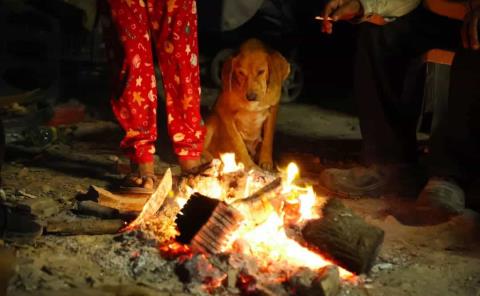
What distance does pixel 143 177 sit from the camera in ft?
14.6

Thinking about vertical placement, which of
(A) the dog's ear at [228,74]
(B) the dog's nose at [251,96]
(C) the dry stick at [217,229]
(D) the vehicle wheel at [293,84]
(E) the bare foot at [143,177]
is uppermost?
(A) the dog's ear at [228,74]

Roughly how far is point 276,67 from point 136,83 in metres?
1.41

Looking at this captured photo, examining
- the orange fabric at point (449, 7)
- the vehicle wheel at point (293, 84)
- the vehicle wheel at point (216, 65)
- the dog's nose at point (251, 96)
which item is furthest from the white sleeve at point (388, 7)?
the vehicle wheel at point (216, 65)

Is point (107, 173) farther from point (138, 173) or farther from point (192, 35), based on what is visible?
point (192, 35)

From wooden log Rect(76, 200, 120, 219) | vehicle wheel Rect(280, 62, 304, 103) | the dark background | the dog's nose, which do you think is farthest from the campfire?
vehicle wheel Rect(280, 62, 304, 103)

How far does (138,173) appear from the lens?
4.52m

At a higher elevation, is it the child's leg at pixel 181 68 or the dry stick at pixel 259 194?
the child's leg at pixel 181 68

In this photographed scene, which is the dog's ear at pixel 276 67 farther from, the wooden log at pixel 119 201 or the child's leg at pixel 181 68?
the wooden log at pixel 119 201

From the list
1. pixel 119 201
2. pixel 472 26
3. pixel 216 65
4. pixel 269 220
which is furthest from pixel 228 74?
pixel 216 65

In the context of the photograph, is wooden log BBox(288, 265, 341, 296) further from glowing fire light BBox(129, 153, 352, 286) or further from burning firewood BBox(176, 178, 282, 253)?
burning firewood BBox(176, 178, 282, 253)

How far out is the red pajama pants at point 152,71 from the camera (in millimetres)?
4156

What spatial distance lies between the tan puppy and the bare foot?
833 millimetres

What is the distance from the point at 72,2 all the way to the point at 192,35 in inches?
140

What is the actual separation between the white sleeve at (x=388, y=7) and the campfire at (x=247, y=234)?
1227 millimetres
